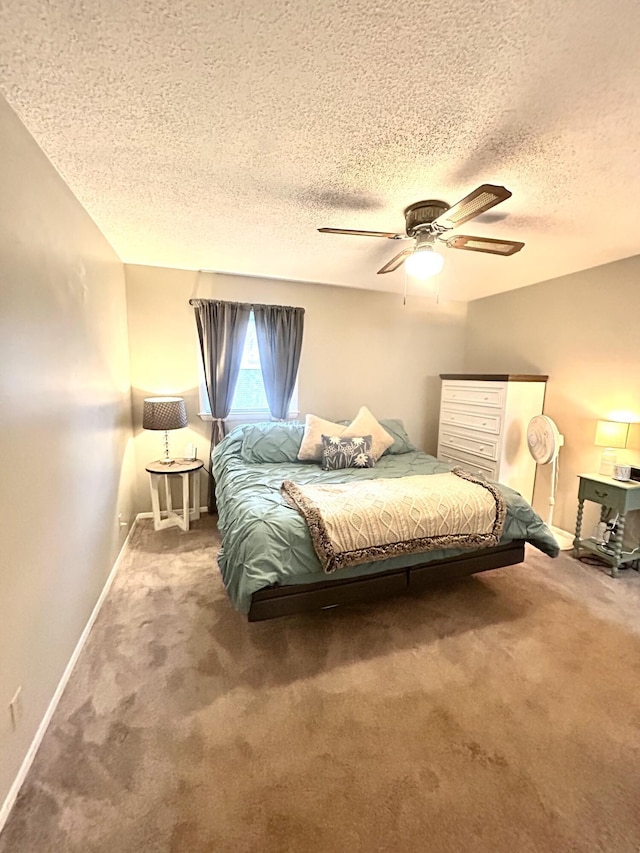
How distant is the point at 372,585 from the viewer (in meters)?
2.12

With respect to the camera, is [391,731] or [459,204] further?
[459,204]

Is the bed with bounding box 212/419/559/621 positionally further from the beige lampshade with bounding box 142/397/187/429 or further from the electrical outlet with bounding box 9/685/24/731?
the electrical outlet with bounding box 9/685/24/731

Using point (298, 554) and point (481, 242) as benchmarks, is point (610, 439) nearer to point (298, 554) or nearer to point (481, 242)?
point (481, 242)

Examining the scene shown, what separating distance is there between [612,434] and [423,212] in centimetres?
216

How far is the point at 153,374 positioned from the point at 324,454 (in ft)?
6.13

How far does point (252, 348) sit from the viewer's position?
3928 mm

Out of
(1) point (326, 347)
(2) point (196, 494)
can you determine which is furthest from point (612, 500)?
(2) point (196, 494)

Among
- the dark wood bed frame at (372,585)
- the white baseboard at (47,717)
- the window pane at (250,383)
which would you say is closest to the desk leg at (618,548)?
the dark wood bed frame at (372,585)

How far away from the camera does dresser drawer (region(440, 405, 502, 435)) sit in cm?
360

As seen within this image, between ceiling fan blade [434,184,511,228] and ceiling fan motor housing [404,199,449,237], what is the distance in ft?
0.69

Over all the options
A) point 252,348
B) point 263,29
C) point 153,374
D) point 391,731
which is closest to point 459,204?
point 263,29

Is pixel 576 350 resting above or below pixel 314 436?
above

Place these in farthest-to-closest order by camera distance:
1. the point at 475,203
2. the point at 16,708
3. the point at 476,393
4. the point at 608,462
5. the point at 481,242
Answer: the point at 476,393, the point at 608,462, the point at 481,242, the point at 475,203, the point at 16,708

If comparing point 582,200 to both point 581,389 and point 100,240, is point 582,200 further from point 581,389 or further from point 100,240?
point 100,240
